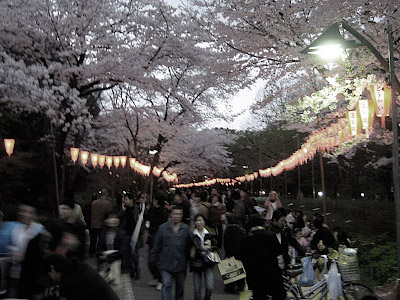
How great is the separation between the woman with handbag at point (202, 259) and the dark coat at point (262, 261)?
124 cm

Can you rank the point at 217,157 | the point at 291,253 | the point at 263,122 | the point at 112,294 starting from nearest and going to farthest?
1. the point at 112,294
2. the point at 291,253
3. the point at 217,157
4. the point at 263,122

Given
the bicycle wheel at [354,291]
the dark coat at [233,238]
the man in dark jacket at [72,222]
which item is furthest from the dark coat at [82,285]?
the bicycle wheel at [354,291]

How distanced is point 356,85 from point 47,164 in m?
16.3

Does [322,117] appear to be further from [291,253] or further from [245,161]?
[245,161]

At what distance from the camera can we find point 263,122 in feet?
137

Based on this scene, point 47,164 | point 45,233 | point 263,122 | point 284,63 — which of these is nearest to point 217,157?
point 263,122

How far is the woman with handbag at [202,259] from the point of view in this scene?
7.20 m

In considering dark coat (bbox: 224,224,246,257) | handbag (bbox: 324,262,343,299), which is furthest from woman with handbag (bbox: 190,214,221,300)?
handbag (bbox: 324,262,343,299)

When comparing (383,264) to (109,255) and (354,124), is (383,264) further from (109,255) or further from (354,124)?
(109,255)

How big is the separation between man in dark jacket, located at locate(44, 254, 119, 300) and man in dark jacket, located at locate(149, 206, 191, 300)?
2911 mm

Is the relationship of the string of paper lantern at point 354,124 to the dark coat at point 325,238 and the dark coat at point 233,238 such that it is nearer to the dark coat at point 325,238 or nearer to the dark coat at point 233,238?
the dark coat at point 325,238

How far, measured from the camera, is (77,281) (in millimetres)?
3461

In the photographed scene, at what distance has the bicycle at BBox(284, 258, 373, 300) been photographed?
680cm

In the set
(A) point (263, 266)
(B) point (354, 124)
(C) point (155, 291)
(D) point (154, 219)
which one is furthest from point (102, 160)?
(A) point (263, 266)
